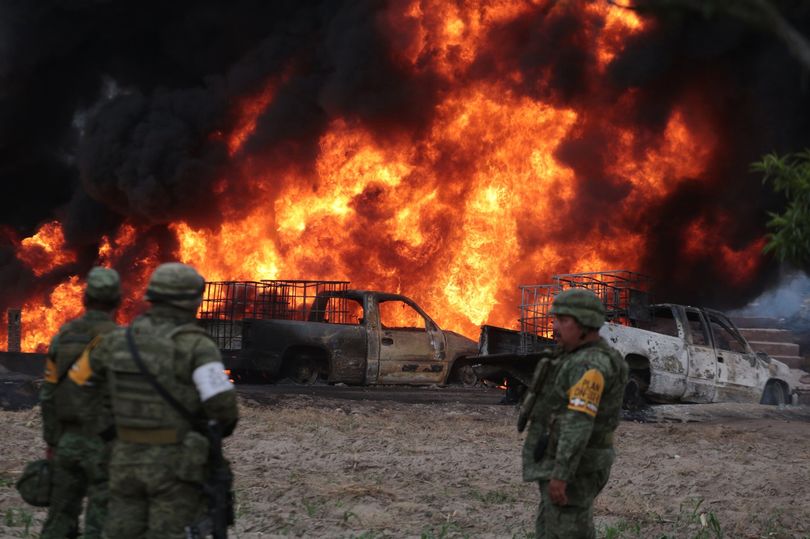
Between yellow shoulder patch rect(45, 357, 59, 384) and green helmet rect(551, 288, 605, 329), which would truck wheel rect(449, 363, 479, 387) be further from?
green helmet rect(551, 288, 605, 329)

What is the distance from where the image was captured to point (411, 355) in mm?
14977

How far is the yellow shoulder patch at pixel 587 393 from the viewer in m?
4.12

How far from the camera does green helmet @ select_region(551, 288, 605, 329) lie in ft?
14.1

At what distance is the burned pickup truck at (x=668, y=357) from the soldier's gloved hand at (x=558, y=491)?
7.50m

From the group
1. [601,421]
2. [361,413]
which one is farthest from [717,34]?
[601,421]

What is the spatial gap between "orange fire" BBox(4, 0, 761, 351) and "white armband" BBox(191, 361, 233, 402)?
18.6 metres

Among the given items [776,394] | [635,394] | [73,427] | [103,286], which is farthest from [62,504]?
[776,394]

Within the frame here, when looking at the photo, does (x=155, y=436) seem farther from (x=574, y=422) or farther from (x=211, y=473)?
(x=574, y=422)

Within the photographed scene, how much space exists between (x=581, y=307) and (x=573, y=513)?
3.03 ft

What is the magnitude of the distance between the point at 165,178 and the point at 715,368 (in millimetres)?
17878

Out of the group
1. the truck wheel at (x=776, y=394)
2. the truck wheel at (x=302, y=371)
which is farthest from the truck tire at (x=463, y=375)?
the truck wheel at (x=776, y=394)

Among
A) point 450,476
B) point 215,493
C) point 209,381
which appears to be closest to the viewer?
point 209,381

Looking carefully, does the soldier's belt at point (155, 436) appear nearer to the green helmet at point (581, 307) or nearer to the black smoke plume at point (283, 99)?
the green helmet at point (581, 307)

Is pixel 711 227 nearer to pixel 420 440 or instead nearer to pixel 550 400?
pixel 420 440
